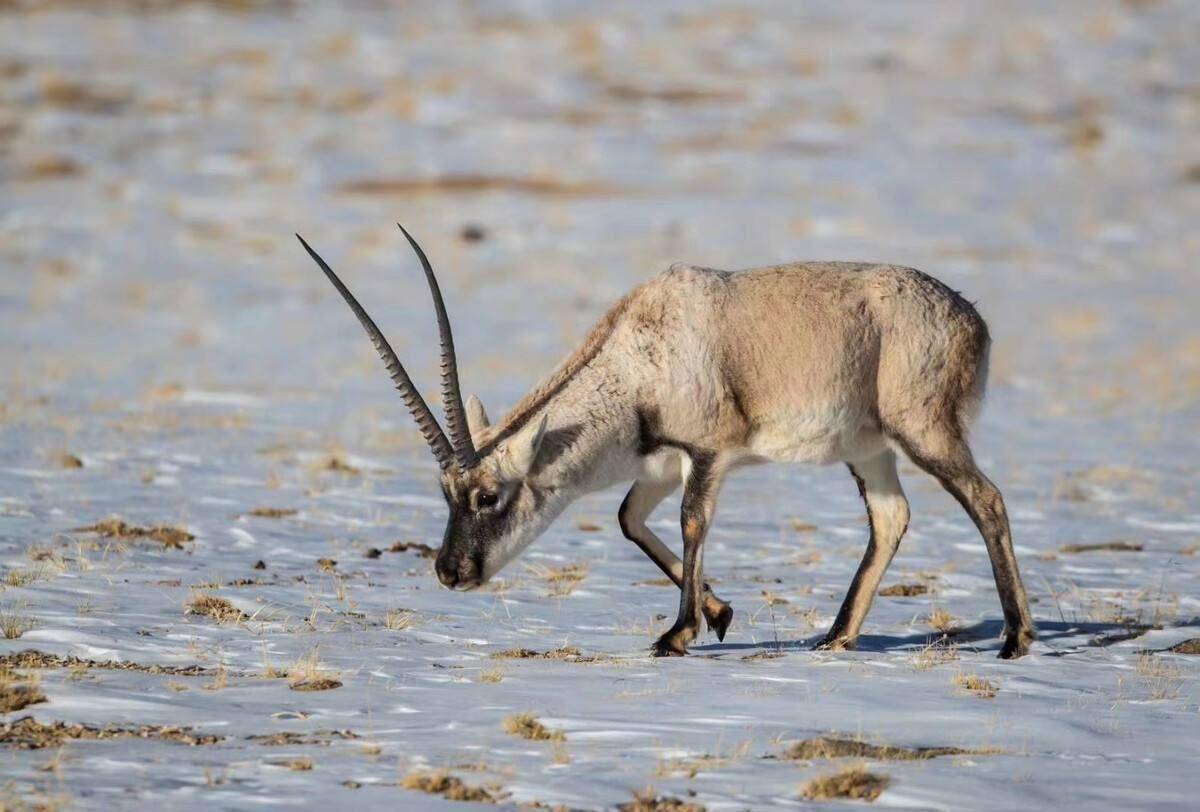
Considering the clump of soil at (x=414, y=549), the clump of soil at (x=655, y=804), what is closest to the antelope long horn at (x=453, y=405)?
the clump of soil at (x=414, y=549)

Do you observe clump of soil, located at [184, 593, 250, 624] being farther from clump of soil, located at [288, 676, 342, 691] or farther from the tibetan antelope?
clump of soil, located at [288, 676, 342, 691]

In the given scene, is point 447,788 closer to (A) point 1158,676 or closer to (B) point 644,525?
(B) point 644,525

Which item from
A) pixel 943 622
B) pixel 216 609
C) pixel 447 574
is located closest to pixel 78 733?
pixel 216 609

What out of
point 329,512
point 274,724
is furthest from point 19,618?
point 329,512

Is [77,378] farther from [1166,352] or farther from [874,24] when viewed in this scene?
[874,24]

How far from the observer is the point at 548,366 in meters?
22.1

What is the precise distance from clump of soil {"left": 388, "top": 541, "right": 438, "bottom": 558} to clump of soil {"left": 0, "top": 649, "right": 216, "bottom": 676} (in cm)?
375

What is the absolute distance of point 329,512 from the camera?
12.7 meters

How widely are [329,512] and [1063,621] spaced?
220 inches

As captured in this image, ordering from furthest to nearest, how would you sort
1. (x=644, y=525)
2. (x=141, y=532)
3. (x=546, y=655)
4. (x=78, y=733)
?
1. (x=141, y=532)
2. (x=644, y=525)
3. (x=546, y=655)
4. (x=78, y=733)

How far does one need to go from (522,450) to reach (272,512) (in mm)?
4215

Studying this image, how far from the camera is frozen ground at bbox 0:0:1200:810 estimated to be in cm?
667

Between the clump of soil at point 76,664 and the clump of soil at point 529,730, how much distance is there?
168 centimetres

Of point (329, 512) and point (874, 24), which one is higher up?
point (874, 24)
